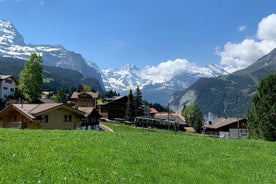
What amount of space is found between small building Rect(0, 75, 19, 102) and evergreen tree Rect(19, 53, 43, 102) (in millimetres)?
29509

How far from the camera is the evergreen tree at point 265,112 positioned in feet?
229

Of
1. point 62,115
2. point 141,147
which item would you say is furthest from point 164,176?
point 62,115

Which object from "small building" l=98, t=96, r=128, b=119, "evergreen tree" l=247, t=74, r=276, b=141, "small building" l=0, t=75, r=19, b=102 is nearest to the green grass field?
"evergreen tree" l=247, t=74, r=276, b=141

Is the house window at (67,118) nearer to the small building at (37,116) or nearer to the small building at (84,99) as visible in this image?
the small building at (37,116)

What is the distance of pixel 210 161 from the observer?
77.7 ft

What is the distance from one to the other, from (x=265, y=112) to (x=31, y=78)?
77.9 metres

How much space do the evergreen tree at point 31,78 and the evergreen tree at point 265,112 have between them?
71.7m

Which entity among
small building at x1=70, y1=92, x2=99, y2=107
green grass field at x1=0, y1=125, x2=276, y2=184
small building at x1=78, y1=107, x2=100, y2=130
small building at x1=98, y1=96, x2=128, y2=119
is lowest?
green grass field at x1=0, y1=125, x2=276, y2=184

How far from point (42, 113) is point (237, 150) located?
1884 inches

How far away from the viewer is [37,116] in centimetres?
7069

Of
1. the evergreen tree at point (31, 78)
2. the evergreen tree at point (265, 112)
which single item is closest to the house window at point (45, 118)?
the evergreen tree at point (265, 112)

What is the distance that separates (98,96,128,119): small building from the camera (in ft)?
524

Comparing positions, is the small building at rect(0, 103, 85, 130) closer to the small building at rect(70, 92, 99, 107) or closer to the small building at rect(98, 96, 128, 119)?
the small building at rect(98, 96, 128, 119)

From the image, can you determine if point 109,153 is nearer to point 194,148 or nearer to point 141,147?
point 141,147
